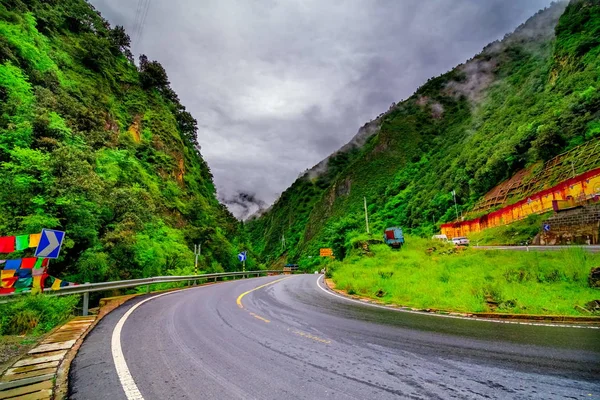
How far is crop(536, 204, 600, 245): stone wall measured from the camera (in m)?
20.0

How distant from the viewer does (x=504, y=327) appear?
6250mm

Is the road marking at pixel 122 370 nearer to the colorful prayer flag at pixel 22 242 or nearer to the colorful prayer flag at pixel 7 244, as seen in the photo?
the colorful prayer flag at pixel 22 242

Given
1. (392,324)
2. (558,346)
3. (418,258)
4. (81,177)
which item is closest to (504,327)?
(558,346)

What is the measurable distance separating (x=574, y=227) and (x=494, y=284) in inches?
697

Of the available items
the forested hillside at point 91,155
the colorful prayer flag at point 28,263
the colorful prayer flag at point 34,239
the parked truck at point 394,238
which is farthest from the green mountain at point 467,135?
the colorful prayer flag at point 34,239

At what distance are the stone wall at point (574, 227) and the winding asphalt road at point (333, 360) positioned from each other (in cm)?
2028

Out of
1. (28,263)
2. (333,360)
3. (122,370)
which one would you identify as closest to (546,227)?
(333,360)

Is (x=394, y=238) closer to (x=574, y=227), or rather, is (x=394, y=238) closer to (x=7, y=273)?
(x=574, y=227)

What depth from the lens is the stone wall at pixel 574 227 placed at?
787 inches

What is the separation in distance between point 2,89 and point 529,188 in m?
47.7

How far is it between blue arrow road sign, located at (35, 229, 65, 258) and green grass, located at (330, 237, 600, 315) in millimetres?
10015

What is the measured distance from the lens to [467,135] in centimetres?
7931

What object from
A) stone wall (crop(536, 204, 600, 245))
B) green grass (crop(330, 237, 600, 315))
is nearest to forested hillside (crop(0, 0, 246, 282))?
green grass (crop(330, 237, 600, 315))

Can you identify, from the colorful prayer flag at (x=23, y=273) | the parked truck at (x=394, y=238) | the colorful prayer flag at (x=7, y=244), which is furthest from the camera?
the parked truck at (x=394, y=238)
